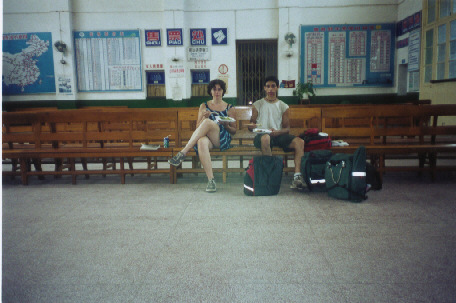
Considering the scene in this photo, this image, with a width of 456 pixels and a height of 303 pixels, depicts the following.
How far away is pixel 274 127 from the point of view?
3406mm

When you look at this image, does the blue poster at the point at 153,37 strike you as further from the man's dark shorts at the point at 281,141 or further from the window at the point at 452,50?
the window at the point at 452,50

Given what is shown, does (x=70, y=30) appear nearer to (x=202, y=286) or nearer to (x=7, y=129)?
(x=7, y=129)

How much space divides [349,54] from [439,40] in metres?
1.79

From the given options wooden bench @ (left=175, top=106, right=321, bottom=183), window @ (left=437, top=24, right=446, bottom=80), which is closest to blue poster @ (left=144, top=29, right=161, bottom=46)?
wooden bench @ (left=175, top=106, right=321, bottom=183)

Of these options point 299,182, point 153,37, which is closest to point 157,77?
point 153,37

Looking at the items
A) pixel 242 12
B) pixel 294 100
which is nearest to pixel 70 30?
pixel 242 12

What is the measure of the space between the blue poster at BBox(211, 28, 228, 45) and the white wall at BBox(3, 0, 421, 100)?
0.08 m

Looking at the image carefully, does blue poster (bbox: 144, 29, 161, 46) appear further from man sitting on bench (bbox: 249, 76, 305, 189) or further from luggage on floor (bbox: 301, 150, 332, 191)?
luggage on floor (bbox: 301, 150, 332, 191)

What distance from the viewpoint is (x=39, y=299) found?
144 cm

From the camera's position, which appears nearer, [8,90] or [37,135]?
[37,135]

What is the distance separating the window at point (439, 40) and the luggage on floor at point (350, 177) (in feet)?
11.0

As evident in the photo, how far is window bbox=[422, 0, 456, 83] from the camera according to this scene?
4.94 m

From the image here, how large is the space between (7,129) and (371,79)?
6.40 meters

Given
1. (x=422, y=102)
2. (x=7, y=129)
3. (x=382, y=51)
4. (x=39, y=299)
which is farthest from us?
(x=382, y=51)
